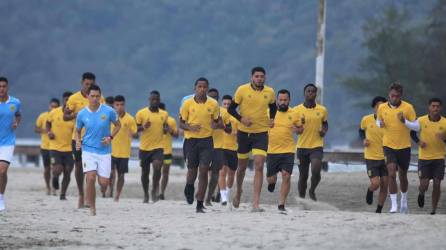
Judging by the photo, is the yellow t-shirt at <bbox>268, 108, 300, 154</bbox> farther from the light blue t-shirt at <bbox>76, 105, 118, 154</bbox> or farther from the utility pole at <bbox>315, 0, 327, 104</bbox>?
the utility pole at <bbox>315, 0, 327, 104</bbox>

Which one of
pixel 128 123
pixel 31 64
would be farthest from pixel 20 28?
pixel 128 123

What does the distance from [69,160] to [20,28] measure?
5769 inches

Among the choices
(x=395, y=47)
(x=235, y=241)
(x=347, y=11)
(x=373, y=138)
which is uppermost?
(x=347, y=11)

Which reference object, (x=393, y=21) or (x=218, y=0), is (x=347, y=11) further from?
(x=393, y=21)

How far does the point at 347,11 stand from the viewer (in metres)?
157

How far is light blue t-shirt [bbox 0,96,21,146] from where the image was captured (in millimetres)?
21562

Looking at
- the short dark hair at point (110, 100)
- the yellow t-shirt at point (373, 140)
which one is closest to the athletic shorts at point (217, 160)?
the yellow t-shirt at point (373, 140)

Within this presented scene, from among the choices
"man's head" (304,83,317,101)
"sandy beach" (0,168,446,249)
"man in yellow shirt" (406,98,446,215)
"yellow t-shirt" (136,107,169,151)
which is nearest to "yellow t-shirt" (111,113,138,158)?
"yellow t-shirt" (136,107,169,151)

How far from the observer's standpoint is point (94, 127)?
806 inches

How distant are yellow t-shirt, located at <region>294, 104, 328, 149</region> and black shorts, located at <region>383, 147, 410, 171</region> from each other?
2.71 meters

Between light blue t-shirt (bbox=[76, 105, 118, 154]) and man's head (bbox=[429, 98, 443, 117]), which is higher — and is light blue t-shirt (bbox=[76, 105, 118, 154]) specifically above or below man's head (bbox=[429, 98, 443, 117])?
below

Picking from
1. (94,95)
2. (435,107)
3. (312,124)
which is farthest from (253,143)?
(312,124)

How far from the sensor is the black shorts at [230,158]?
Result: 23.7 metres

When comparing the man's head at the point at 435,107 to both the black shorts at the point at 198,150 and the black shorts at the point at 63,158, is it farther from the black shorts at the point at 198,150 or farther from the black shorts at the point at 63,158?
the black shorts at the point at 63,158
